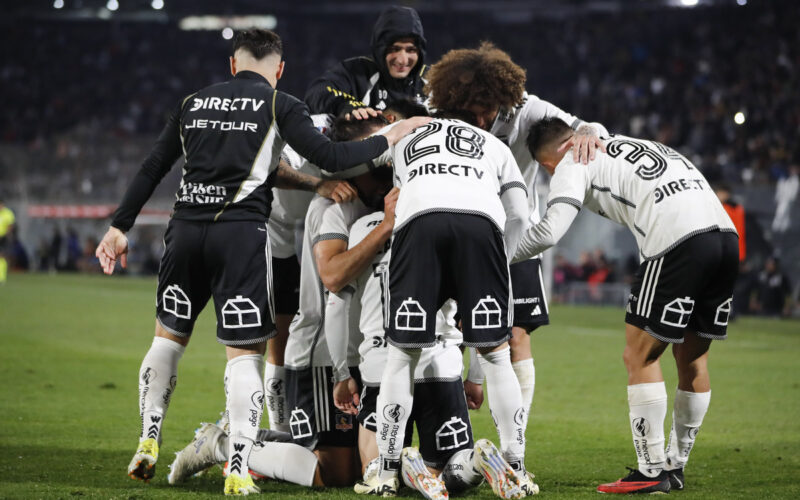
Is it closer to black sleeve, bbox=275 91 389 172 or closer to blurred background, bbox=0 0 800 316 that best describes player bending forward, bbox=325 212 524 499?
black sleeve, bbox=275 91 389 172

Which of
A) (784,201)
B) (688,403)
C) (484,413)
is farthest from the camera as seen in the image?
(784,201)

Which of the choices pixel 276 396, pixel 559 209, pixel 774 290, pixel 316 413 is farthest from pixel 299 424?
pixel 774 290

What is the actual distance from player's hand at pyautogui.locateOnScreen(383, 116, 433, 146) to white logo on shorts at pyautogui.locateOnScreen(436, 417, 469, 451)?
1450mm

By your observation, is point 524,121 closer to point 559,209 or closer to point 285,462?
point 559,209

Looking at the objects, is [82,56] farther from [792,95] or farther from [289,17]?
[792,95]

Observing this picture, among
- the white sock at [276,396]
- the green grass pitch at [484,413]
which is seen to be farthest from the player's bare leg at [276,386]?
the green grass pitch at [484,413]

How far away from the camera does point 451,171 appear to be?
445 cm

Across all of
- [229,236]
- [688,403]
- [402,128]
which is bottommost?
[688,403]

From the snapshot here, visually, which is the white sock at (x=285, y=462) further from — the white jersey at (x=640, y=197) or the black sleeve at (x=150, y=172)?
the white jersey at (x=640, y=197)

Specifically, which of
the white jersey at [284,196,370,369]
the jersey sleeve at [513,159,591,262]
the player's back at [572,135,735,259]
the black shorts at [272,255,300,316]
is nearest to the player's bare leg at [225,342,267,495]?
the white jersey at [284,196,370,369]

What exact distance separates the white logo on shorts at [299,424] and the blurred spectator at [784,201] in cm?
1510

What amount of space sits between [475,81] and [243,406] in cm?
210

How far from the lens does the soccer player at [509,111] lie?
4.98 meters

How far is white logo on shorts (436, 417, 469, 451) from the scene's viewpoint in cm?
466
